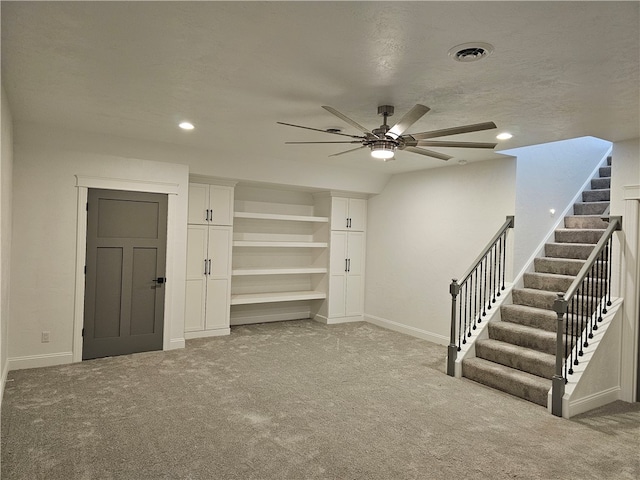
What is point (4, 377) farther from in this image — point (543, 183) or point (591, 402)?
point (543, 183)

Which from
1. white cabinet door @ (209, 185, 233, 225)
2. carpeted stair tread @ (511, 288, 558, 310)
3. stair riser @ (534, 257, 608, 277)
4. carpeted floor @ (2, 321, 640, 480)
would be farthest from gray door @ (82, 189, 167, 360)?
stair riser @ (534, 257, 608, 277)

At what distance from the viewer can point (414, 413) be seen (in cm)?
358

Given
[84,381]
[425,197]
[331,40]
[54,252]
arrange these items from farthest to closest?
[425,197], [54,252], [84,381], [331,40]

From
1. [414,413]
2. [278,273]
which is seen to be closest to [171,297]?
[278,273]

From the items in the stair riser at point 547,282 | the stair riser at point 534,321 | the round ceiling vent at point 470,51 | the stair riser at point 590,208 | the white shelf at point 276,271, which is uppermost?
the round ceiling vent at point 470,51

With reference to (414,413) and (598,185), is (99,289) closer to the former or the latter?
(414,413)

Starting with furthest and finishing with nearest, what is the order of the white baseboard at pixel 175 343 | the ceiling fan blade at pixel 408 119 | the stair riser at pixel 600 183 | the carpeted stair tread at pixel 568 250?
the stair riser at pixel 600 183 → the white baseboard at pixel 175 343 → the carpeted stair tread at pixel 568 250 → the ceiling fan blade at pixel 408 119

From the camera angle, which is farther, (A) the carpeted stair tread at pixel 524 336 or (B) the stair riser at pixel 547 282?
(B) the stair riser at pixel 547 282

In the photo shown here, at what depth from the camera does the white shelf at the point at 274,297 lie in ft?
21.2

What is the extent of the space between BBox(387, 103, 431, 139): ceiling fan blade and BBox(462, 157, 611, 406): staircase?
2.68 m

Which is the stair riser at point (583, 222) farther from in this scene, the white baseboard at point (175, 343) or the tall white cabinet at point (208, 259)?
the white baseboard at point (175, 343)

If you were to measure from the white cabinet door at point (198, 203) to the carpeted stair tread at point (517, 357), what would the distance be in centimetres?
394

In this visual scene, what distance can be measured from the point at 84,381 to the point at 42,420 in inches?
35.0

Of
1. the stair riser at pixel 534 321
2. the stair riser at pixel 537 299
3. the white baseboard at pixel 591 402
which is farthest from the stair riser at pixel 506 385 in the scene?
the stair riser at pixel 537 299
